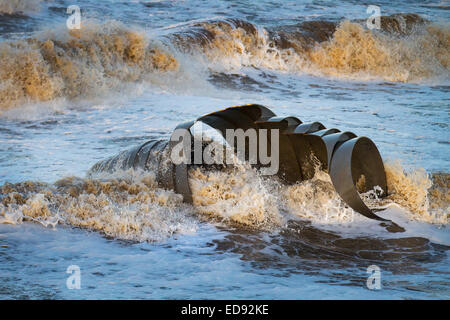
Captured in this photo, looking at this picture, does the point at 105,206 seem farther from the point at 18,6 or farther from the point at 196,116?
the point at 18,6

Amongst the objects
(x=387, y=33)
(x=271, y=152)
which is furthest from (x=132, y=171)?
(x=387, y=33)

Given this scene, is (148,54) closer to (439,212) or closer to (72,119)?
(72,119)

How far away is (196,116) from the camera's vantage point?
10.1 metres

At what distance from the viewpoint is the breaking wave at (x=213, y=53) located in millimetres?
11133

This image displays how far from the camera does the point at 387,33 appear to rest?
18656mm

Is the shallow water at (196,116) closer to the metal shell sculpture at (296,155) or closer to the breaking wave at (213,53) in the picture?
the breaking wave at (213,53)

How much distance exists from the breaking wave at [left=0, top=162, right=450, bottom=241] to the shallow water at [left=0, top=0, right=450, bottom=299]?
0.13ft

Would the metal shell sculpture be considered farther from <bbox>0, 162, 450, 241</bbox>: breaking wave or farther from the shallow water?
the shallow water

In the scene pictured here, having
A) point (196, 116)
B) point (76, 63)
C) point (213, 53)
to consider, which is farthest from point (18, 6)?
point (196, 116)

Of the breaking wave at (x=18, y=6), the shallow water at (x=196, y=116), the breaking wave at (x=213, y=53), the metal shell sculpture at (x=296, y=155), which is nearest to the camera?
the shallow water at (x=196, y=116)

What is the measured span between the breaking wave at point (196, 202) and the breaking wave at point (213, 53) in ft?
20.4

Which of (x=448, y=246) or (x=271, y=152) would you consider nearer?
(x=448, y=246)

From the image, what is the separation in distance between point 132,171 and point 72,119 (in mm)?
4886

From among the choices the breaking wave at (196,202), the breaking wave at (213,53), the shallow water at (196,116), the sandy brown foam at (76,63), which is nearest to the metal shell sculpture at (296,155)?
the breaking wave at (196,202)
